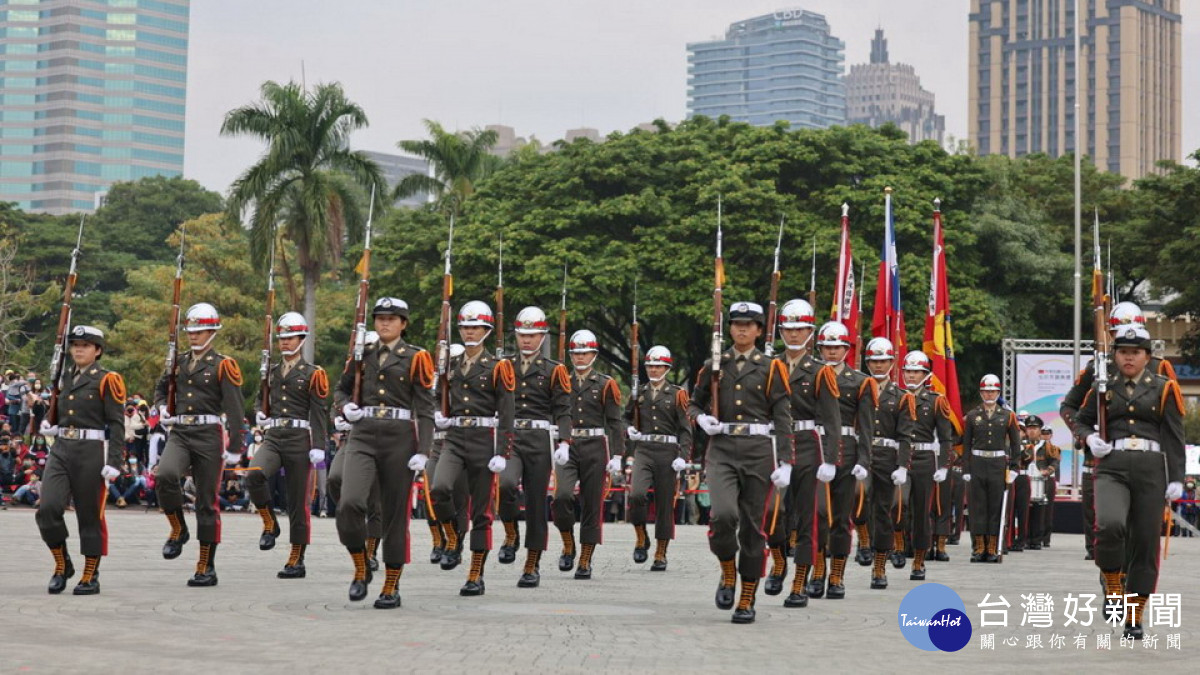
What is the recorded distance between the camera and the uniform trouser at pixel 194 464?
48.4 ft

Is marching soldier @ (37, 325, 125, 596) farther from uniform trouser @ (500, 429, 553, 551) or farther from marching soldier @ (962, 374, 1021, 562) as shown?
marching soldier @ (962, 374, 1021, 562)

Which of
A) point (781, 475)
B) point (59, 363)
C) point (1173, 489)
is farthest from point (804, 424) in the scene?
point (59, 363)

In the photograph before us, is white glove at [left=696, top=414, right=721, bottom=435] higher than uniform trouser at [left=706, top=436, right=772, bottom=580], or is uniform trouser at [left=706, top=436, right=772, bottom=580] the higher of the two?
white glove at [left=696, top=414, right=721, bottom=435]

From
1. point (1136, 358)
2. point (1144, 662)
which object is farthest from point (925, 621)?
point (1136, 358)

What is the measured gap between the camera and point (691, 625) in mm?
12320

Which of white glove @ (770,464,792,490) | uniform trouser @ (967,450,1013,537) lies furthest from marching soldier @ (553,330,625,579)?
uniform trouser @ (967,450,1013,537)

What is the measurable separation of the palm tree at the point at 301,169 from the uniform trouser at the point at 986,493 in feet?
81.5

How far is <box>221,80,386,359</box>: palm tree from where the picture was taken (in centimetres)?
4444

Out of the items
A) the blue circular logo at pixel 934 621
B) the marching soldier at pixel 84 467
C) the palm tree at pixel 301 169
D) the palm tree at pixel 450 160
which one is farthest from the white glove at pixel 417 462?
the palm tree at pixel 450 160

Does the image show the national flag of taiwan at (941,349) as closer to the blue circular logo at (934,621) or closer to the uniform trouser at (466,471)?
the uniform trouser at (466,471)

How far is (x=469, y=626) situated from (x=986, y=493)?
471 inches

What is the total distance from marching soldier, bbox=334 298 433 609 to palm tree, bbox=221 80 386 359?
3092 centimetres

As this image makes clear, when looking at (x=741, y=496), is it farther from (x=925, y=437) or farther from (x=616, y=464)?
(x=925, y=437)

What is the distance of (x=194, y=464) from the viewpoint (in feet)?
49.2
